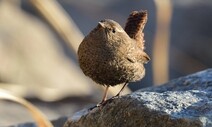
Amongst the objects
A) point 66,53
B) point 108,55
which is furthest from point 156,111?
point 66,53

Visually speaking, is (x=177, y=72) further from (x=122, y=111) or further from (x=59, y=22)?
(x=122, y=111)

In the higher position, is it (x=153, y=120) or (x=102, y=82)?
(x=102, y=82)

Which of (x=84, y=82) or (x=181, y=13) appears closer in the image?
Result: (x=84, y=82)

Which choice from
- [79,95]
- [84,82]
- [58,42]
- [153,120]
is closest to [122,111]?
[153,120]

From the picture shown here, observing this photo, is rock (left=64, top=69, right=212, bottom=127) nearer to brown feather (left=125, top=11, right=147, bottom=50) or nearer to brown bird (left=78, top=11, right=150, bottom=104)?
brown bird (left=78, top=11, right=150, bottom=104)

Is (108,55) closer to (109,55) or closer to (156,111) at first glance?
(109,55)

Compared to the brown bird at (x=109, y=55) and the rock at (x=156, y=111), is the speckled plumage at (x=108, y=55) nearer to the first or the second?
the brown bird at (x=109, y=55)

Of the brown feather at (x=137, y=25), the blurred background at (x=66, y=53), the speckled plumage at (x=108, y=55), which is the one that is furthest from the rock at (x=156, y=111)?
the blurred background at (x=66, y=53)
